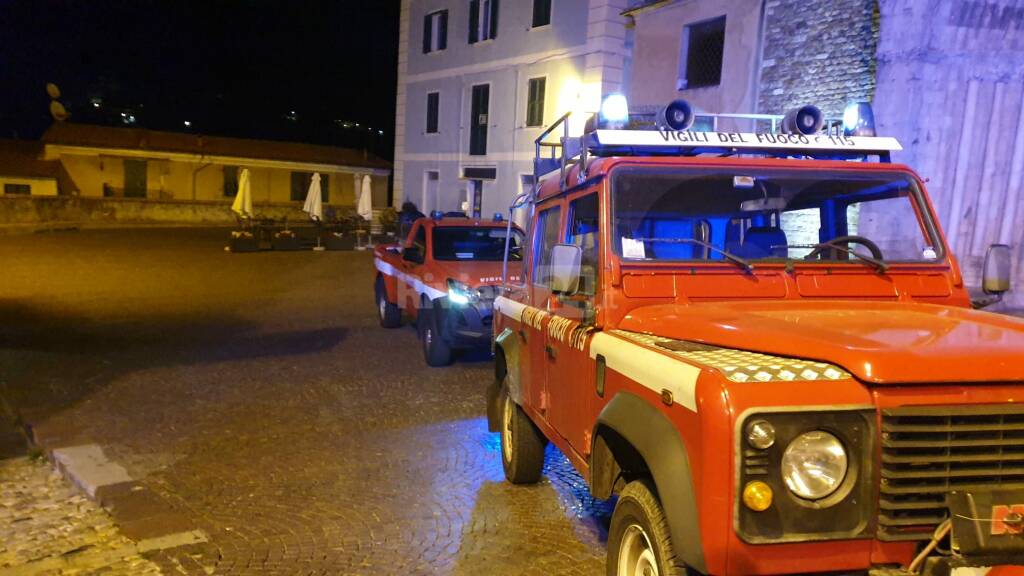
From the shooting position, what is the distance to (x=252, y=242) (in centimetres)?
2373

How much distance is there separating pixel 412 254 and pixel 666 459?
767 cm

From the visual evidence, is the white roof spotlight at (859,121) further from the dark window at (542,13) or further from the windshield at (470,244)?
the dark window at (542,13)

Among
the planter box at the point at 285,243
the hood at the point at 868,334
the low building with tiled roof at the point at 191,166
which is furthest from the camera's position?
the low building with tiled roof at the point at 191,166

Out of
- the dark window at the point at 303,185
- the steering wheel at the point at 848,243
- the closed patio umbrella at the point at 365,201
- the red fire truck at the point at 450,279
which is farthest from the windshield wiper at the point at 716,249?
the dark window at the point at 303,185

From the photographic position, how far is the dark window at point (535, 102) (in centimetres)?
2220

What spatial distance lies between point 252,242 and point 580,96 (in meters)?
11.7

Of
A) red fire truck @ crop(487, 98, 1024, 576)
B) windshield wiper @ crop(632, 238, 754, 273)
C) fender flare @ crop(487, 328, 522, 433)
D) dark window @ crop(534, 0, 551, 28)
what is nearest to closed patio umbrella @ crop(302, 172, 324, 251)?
dark window @ crop(534, 0, 551, 28)

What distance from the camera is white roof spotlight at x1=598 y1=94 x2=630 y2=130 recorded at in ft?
13.2

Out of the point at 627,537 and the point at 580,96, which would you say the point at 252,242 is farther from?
the point at 627,537

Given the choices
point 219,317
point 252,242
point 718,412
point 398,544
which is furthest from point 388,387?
point 252,242

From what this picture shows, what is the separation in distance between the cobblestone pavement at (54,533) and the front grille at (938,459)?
11.8 ft

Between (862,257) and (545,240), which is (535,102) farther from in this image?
(862,257)

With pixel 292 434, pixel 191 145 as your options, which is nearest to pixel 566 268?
pixel 292 434

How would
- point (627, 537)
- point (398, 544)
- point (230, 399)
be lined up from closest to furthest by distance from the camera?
1. point (627, 537)
2. point (398, 544)
3. point (230, 399)
